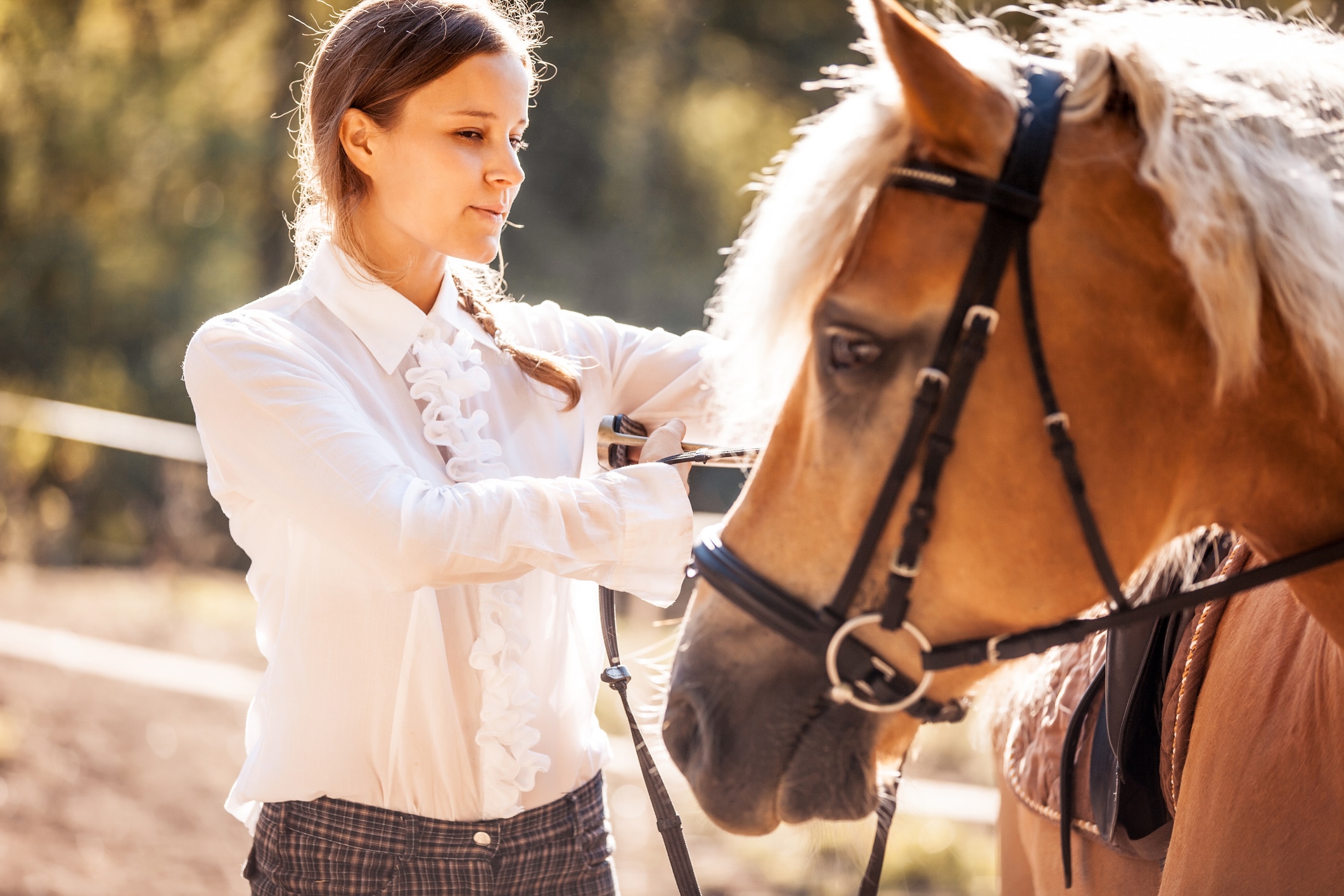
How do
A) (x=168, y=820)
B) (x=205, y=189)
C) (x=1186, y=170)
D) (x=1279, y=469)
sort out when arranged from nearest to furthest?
(x=1186, y=170), (x=1279, y=469), (x=168, y=820), (x=205, y=189)

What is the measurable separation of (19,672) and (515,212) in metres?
6.90

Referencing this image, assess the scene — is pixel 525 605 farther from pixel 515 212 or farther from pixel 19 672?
pixel 515 212

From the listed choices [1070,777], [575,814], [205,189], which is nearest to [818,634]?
[575,814]

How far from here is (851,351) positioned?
1163mm

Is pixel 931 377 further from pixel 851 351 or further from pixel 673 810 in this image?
pixel 673 810

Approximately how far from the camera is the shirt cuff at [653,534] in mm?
1498

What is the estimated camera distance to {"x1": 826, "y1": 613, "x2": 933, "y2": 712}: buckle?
1.18 metres

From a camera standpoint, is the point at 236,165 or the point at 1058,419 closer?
the point at 1058,419

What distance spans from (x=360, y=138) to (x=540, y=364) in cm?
44

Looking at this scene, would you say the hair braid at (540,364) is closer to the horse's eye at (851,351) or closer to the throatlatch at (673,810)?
the throatlatch at (673,810)

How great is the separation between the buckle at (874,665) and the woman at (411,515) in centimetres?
38

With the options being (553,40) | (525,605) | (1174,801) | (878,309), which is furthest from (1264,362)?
(553,40)

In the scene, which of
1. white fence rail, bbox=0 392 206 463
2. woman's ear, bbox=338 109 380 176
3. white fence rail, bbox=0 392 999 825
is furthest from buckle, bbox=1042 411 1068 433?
white fence rail, bbox=0 392 206 463

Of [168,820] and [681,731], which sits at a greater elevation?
[681,731]
